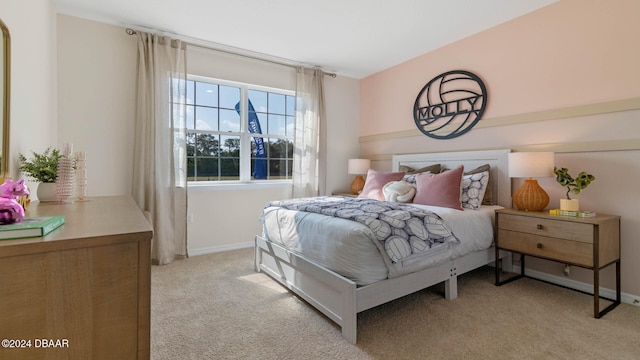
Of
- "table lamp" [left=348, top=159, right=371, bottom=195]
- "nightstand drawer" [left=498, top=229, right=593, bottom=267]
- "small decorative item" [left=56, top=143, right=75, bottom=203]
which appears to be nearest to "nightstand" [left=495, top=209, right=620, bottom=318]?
"nightstand drawer" [left=498, top=229, right=593, bottom=267]

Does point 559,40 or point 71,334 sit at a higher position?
point 559,40

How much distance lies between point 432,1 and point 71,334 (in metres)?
3.17

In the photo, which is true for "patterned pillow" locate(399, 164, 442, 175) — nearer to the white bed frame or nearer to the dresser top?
the white bed frame

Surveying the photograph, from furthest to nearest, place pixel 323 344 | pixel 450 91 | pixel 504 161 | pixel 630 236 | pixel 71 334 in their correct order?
pixel 450 91
pixel 504 161
pixel 630 236
pixel 323 344
pixel 71 334

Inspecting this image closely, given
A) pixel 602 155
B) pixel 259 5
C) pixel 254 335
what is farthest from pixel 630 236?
pixel 259 5

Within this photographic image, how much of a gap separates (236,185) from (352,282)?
8.07ft

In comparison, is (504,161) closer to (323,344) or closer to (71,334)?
(323,344)

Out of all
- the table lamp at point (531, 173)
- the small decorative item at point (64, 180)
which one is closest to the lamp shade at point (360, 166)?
the table lamp at point (531, 173)

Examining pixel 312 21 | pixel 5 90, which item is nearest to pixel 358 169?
pixel 312 21

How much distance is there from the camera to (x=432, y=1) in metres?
2.62

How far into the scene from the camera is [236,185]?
380 cm

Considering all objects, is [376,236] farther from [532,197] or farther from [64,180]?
[64,180]

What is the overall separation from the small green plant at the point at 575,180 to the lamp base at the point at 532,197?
17 centimetres

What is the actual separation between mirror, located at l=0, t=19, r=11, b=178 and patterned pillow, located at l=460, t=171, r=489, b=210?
3110mm
